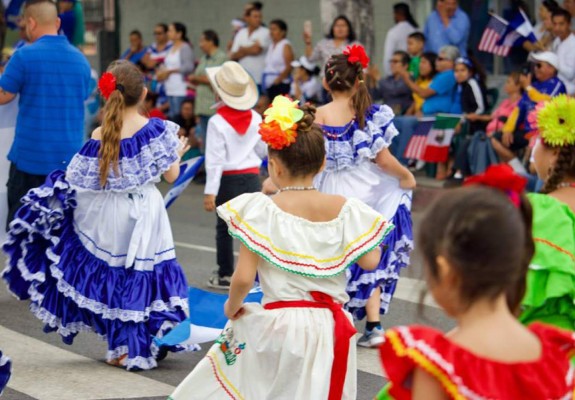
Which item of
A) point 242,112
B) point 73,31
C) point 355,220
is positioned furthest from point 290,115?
point 73,31

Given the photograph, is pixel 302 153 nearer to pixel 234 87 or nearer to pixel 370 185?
pixel 370 185

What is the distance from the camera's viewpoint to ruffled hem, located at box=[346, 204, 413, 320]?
23.9 ft

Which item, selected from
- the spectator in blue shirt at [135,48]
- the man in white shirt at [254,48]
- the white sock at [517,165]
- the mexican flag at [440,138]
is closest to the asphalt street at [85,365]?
the white sock at [517,165]

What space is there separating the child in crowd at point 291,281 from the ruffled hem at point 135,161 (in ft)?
5.90

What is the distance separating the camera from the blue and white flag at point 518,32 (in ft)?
46.3

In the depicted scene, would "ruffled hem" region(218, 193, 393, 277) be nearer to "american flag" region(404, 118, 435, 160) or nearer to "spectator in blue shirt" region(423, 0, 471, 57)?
"american flag" region(404, 118, 435, 160)

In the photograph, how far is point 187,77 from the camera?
17.9 metres

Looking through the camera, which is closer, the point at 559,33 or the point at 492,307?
the point at 492,307

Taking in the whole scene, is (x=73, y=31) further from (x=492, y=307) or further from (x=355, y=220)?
(x=492, y=307)

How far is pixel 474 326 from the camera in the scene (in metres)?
2.87

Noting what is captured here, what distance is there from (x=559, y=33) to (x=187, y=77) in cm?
630

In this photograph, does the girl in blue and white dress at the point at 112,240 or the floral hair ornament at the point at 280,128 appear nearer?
the floral hair ornament at the point at 280,128

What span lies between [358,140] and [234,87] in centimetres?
186

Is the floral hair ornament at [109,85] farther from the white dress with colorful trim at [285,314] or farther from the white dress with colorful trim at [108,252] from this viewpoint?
the white dress with colorful trim at [285,314]
